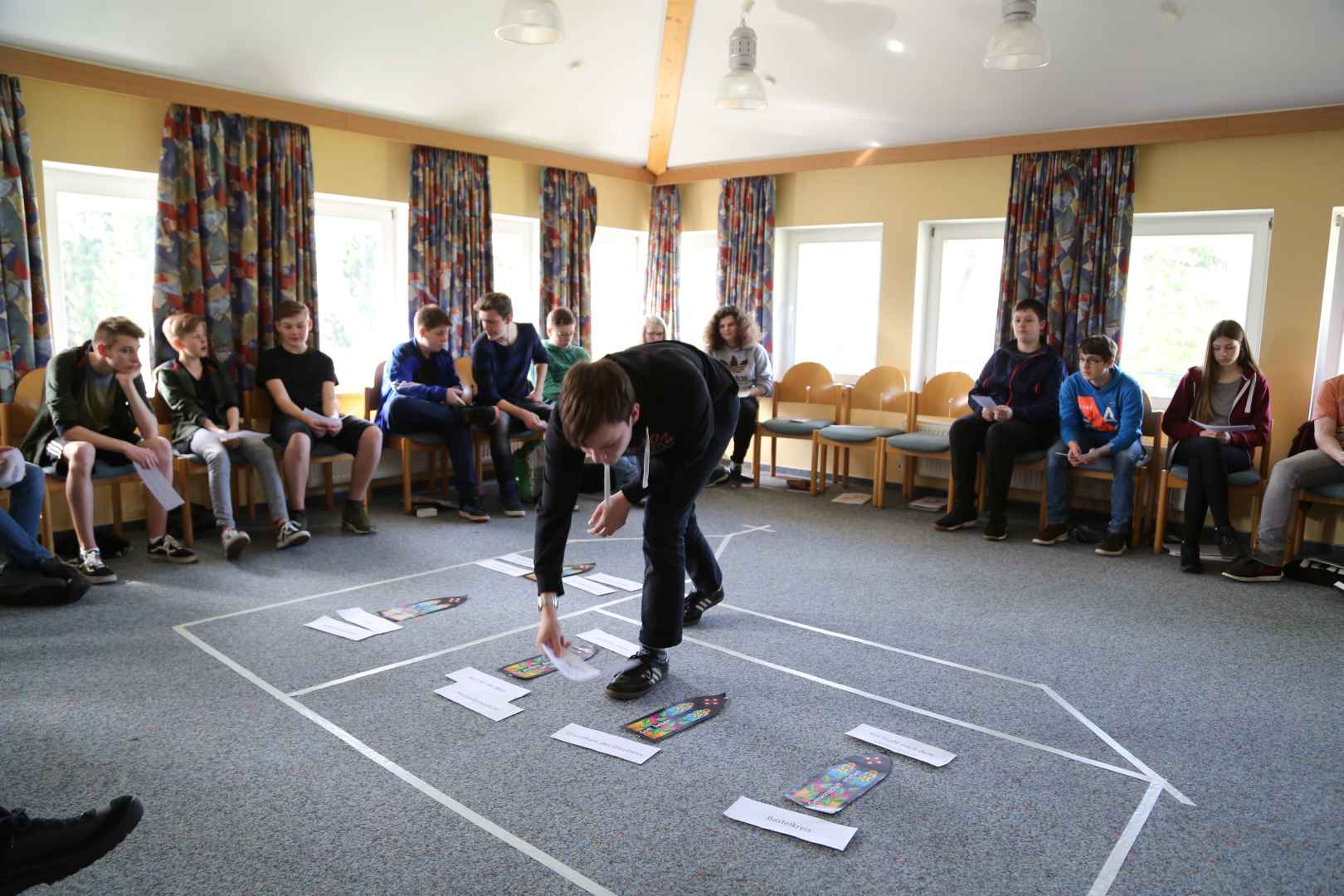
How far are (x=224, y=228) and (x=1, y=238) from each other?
3.66 feet

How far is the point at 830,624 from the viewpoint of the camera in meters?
3.89

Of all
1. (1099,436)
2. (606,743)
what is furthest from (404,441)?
(1099,436)

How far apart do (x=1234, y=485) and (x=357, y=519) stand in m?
4.87

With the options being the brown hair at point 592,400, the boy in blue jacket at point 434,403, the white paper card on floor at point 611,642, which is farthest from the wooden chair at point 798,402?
the brown hair at point 592,400

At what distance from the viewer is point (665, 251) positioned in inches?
321

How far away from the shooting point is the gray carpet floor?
2168mm

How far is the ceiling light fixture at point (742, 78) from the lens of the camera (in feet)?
17.4

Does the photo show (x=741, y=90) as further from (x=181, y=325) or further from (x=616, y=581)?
(x=181, y=325)

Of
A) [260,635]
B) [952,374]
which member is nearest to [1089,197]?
[952,374]

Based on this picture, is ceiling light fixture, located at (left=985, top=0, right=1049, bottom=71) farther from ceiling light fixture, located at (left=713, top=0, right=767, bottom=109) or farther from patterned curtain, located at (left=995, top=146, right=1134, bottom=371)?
patterned curtain, located at (left=995, top=146, right=1134, bottom=371)

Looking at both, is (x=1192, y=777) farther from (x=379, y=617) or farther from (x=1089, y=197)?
(x=1089, y=197)

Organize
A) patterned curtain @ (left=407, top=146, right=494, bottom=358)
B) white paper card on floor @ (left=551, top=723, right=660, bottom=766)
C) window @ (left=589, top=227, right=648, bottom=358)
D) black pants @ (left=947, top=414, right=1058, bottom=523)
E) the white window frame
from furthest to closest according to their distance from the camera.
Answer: window @ (left=589, top=227, right=648, bottom=358), the white window frame, patterned curtain @ (left=407, top=146, right=494, bottom=358), black pants @ (left=947, top=414, right=1058, bottom=523), white paper card on floor @ (left=551, top=723, right=660, bottom=766)

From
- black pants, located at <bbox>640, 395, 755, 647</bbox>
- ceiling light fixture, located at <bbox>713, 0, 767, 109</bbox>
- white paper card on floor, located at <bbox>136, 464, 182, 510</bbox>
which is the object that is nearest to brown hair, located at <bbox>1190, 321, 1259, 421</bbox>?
ceiling light fixture, located at <bbox>713, 0, 767, 109</bbox>

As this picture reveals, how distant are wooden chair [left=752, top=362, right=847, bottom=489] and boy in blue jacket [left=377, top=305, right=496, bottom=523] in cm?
210
